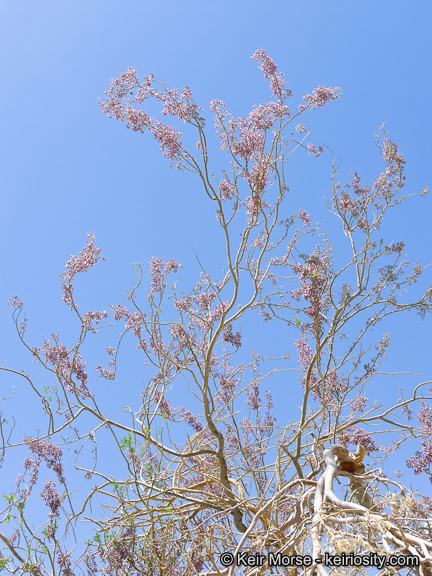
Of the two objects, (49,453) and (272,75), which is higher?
(272,75)

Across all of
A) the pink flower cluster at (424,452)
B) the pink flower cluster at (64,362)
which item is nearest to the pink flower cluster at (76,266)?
the pink flower cluster at (64,362)

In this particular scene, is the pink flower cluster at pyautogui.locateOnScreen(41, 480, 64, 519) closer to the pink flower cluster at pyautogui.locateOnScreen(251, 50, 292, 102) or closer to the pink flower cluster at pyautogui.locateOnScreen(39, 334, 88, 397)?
the pink flower cluster at pyautogui.locateOnScreen(39, 334, 88, 397)

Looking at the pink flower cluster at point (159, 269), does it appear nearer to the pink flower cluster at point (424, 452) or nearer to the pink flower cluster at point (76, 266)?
the pink flower cluster at point (76, 266)

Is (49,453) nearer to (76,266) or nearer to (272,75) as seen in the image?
(76,266)

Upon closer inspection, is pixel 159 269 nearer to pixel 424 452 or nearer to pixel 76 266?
pixel 76 266

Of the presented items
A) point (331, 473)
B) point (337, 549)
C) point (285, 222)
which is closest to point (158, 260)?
point (285, 222)

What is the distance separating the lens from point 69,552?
3471 millimetres

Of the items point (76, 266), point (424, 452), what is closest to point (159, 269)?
point (76, 266)

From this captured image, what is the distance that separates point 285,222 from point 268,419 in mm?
1903

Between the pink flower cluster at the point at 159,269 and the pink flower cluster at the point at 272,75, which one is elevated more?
the pink flower cluster at the point at 272,75

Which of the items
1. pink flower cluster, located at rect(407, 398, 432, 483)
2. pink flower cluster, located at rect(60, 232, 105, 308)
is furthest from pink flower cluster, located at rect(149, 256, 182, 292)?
pink flower cluster, located at rect(407, 398, 432, 483)

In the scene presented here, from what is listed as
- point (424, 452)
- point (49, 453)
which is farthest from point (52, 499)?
point (424, 452)

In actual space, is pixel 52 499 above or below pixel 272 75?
below

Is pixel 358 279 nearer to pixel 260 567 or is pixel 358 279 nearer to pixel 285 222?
pixel 285 222
